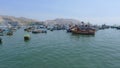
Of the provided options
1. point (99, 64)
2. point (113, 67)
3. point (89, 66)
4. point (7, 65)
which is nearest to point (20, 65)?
point (7, 65)

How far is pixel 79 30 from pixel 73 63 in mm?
57946

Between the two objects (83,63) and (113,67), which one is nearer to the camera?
(113,67)

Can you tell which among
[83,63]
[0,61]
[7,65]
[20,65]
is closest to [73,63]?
[83,63]

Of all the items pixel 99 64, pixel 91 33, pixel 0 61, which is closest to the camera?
pixel 99 64

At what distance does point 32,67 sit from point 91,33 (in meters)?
58.5

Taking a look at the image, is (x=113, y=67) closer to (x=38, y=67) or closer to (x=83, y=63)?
(x=83, y=63)

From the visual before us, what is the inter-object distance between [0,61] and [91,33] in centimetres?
5731

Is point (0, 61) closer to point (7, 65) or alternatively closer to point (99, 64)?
point (7, 65)

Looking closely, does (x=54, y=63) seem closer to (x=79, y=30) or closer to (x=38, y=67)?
(x=38, y=67)

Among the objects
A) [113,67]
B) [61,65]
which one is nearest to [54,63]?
[61,65]

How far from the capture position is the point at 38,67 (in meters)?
23.2

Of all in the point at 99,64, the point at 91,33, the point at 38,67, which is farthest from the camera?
the point at 91,33

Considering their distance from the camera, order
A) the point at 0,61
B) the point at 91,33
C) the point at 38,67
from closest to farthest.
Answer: the point at 38,67
the point at 0,61
the point at 91,33

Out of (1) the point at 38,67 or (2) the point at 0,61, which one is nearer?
(1) the point at 38,67
